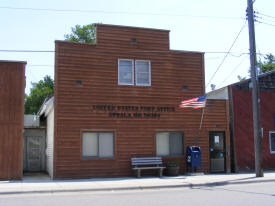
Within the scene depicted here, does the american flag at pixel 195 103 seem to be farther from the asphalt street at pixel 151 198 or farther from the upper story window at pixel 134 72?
the asphalt street at pixel 151 198

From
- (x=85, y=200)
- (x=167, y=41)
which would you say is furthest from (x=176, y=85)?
(x=85, y=200)

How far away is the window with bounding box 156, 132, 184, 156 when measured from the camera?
60.0ft

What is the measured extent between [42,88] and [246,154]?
112ft

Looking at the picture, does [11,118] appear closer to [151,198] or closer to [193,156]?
[151,198]

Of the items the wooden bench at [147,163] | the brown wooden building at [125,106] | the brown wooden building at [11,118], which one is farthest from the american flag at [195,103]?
the brown wooden building at [11,118]

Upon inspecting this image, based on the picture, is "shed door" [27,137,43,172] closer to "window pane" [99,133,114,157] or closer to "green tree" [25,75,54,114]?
"window pane" [99,133,114,157]

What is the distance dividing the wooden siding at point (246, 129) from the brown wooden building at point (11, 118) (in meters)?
11.4

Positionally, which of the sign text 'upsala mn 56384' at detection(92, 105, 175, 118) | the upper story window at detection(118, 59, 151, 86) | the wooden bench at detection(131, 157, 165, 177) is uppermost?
the upper story window at detection(118, 59, 151, 86)

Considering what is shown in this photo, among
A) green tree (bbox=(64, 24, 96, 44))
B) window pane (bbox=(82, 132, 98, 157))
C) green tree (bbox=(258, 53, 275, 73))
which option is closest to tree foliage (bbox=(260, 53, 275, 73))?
green tree (bbox=(258, 53, 275, 73))

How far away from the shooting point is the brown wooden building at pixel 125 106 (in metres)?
16.8

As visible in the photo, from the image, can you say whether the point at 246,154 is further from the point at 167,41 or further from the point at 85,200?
the point at 85,200

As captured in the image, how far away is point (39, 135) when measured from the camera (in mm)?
22594

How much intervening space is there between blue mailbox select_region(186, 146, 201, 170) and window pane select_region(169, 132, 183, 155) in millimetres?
645

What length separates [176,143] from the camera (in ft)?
61.0
